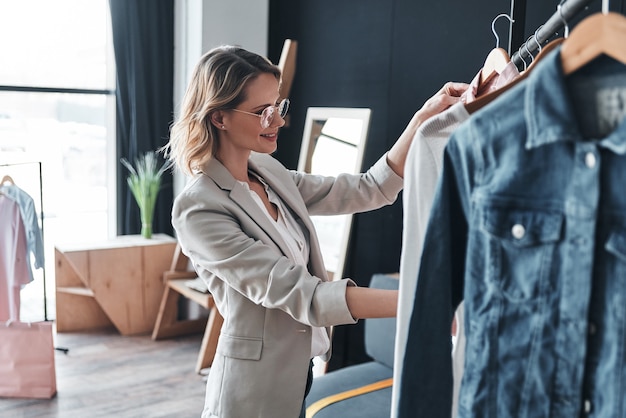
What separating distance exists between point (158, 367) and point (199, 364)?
0.28 m

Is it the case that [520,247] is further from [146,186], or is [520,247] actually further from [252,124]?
[146,186]

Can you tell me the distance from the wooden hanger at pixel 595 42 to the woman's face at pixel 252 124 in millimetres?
969

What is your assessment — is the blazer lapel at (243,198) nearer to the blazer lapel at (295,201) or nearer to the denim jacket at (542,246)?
the blazer lapel at (295,201)

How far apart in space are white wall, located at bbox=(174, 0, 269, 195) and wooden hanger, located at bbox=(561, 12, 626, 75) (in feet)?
11.7

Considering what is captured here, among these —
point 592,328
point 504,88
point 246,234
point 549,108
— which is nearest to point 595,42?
point 549,108

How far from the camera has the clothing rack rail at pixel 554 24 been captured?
1.07 meters

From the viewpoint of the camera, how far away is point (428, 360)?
97 cm

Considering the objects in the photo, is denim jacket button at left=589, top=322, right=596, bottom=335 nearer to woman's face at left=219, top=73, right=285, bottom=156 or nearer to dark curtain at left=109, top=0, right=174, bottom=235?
woman's face at left=219, top=73, right=285, bottom=156

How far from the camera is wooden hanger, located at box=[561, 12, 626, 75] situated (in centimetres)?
78

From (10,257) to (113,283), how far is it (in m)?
0.93

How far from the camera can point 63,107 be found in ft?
14.8

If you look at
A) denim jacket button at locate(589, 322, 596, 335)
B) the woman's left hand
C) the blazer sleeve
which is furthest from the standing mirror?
denim jacket button at locate(589, 322, 596, 335)

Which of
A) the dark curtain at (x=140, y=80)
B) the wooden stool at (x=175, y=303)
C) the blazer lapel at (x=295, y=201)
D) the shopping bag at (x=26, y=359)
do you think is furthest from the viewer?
the dark curtain at (x=140, y=80)

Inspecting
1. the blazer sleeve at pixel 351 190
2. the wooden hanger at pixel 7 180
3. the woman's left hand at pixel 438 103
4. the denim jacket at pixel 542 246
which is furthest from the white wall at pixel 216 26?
the denim jacket at pixel 542 246
